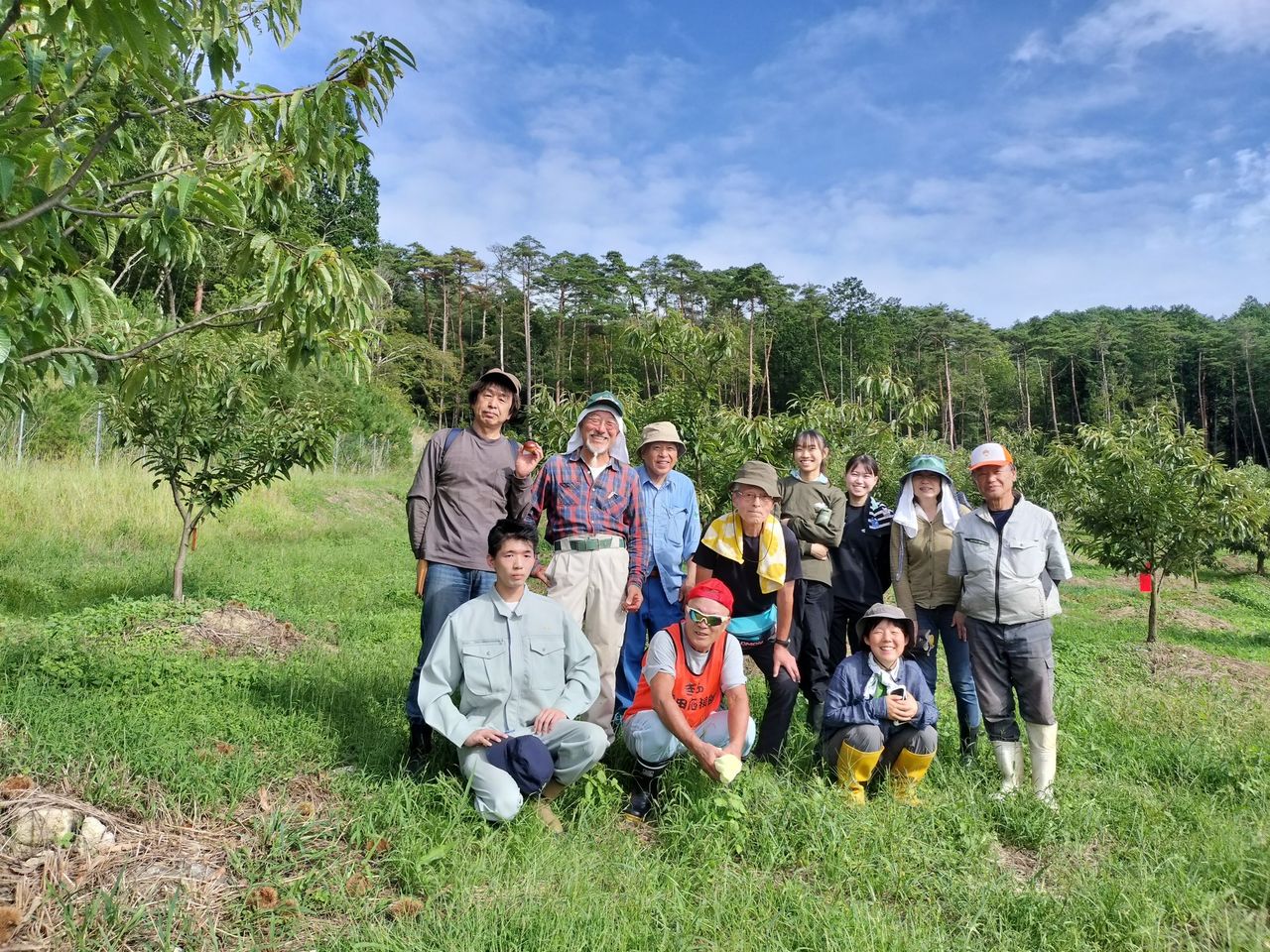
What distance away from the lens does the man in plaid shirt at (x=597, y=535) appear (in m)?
4.04

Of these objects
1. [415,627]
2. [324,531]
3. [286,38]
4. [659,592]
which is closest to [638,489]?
[659,592]

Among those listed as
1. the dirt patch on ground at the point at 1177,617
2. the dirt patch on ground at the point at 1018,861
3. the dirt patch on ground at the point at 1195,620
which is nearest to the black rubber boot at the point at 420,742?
the dirt patch on ground at the point at 1018,861

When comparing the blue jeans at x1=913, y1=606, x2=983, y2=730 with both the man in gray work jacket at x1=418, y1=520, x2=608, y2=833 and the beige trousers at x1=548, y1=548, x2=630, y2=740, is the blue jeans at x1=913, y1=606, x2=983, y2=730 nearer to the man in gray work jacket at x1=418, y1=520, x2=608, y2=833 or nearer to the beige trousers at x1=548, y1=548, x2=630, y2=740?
the beige trousers at x1=548, y1=548, x2=630, y2=740

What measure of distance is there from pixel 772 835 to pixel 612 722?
4.08ft

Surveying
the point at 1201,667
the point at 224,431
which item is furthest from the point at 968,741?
the point at 224,431

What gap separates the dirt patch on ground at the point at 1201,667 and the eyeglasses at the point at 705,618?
6564mm

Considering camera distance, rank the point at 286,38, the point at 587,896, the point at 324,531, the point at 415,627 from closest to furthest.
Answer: the point at 587,896, the point at 286,38, the point at 415,627, the point at 324,531

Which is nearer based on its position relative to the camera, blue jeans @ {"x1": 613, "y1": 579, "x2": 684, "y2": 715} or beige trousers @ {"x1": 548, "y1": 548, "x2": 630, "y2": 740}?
beige trousers @ {"x1": 548, "y1": 548, "x2": 630, "y2": 740}

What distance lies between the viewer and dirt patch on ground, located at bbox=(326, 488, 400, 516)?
1831cm

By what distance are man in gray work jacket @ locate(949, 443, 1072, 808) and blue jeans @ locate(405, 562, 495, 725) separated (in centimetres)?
249

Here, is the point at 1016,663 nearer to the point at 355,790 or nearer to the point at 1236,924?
the point at 1236,924

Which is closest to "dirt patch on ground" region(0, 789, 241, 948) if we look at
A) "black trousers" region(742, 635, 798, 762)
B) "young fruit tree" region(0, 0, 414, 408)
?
"young fruit tree" region(0, 0, 414, 408)

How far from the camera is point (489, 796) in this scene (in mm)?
3121

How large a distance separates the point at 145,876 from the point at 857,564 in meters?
3.67
